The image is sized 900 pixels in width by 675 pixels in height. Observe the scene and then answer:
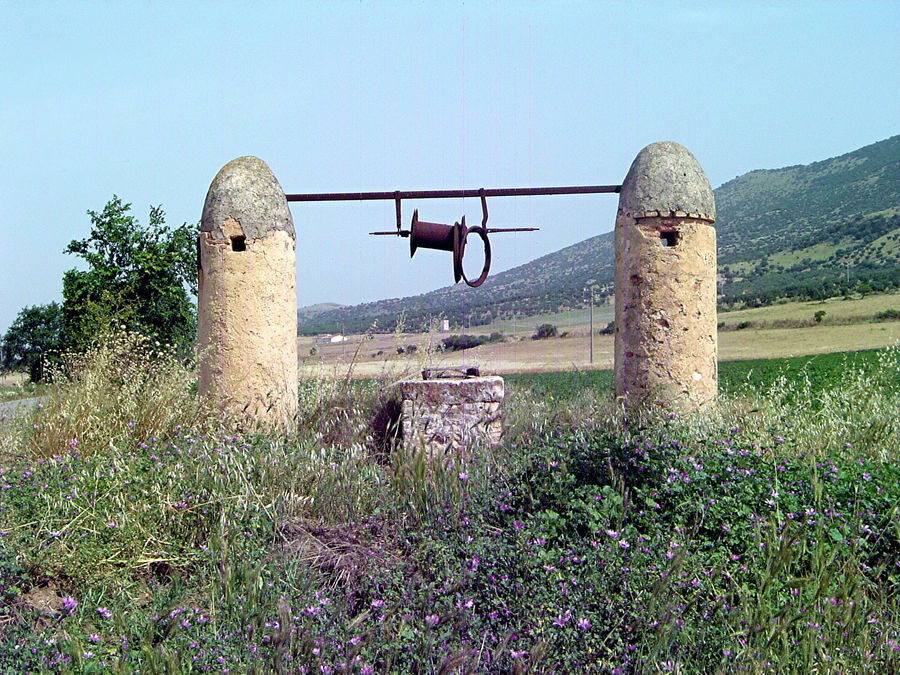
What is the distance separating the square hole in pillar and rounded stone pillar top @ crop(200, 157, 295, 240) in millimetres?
3097

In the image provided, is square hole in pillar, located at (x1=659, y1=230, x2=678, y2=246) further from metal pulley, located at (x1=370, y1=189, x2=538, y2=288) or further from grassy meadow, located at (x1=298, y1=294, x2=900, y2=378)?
grassy meadow, located at (x1=298, y1=294, x2=900, y2=378)

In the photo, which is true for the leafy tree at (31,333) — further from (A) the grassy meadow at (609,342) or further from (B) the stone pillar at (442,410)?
(B) the stone pillar at (442,410)

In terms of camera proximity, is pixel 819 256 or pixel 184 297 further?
pixel 819 256

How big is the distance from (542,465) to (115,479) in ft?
8.37

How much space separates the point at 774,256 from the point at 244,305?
5355 cm

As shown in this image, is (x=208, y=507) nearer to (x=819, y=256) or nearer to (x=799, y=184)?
(x=819, y=256)

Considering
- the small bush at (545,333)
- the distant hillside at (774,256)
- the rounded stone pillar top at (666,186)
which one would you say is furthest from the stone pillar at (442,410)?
the small bush at (545,333)

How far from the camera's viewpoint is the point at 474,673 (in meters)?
3.06

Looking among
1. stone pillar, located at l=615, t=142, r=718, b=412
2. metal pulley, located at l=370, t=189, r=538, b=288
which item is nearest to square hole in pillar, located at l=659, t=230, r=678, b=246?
stone pillar, located at l=615, t=142, r=718, b=412

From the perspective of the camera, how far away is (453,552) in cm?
408

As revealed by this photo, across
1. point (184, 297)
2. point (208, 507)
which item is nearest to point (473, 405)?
point (208, 507)

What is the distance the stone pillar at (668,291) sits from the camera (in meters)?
6.42

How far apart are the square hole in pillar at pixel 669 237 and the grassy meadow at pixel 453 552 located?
1482mm

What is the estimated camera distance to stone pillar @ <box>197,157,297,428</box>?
639cm
